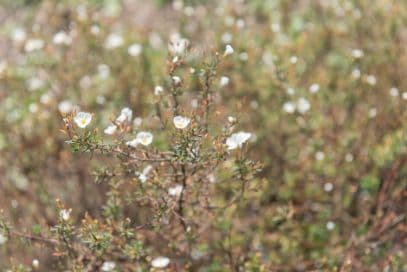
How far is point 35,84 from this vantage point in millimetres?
4480

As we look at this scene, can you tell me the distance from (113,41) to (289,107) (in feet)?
4.70

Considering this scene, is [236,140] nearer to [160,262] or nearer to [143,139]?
[143,139]

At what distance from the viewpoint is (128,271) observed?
10.3ft

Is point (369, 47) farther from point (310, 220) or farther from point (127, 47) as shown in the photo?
point (127, 47)

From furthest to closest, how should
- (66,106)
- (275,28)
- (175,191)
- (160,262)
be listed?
(275,28) < (66,106) < (160,262) < (175,191)

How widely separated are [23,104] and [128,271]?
71.6 inches

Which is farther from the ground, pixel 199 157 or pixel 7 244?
pixel 7 244

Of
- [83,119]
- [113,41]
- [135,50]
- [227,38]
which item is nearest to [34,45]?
[113,41]

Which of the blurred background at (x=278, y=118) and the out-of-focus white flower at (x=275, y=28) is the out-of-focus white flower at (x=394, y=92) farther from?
the out-of-focus white flower at (x=275, y=28)

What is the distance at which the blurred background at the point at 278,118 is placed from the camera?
11.7 feet

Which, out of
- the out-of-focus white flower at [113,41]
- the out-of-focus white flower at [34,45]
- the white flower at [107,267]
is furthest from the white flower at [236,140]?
the out-of-focus white flower at [34,45]

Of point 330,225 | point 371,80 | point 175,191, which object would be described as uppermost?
point 371,80

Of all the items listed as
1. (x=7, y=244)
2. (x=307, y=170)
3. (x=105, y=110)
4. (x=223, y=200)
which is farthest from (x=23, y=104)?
(x=307, y=170)

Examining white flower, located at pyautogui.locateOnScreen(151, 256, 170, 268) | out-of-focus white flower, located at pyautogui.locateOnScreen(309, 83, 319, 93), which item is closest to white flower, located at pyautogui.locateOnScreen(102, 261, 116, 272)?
white flower, located at pyautogui.locateOnScreen(151, 256, 170, 268)
